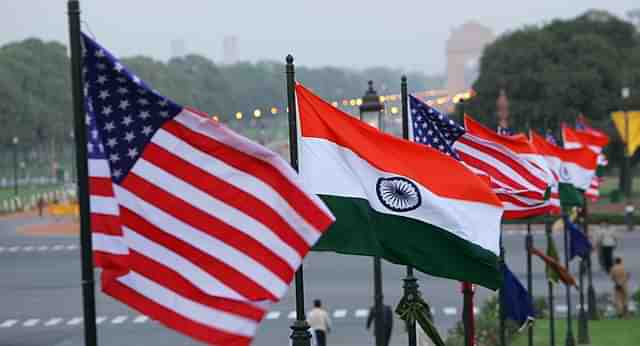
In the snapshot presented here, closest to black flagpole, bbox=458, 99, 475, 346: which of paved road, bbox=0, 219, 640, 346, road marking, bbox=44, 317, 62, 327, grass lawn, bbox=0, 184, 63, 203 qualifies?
paved road, bbox=0, 219, 640, 346

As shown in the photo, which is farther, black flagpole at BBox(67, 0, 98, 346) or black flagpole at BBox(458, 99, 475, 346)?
black flagpole at BBox(458, 99, 475, 346)

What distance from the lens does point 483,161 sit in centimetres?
1611

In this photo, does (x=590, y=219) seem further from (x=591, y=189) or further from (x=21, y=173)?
(x=21, y=173)

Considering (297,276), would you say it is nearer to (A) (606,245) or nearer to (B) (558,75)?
(A) (606,245)

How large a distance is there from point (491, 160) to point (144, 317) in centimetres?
1681

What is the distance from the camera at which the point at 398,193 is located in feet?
40.4

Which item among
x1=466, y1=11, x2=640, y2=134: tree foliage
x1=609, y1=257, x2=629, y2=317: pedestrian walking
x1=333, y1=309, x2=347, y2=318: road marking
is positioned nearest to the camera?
x1=609, y1=257, x2=629, y2=317: pedestrian walking

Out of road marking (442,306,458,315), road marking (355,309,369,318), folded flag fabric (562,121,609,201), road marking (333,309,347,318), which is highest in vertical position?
folded flag fabric (562,121,609,201)

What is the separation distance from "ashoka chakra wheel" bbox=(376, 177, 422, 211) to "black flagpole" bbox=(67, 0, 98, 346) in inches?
154

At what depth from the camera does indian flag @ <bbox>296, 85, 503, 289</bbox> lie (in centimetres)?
1213

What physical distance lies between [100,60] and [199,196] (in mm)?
1182

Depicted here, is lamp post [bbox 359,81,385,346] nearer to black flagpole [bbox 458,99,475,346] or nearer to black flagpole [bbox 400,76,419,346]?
black flagpole [bbox 458,99,475,346]

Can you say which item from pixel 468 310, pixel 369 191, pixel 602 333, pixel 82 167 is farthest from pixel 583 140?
pixel 82 167

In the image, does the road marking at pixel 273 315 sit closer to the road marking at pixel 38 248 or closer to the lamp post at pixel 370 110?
the lamp post at pixel 370 110
